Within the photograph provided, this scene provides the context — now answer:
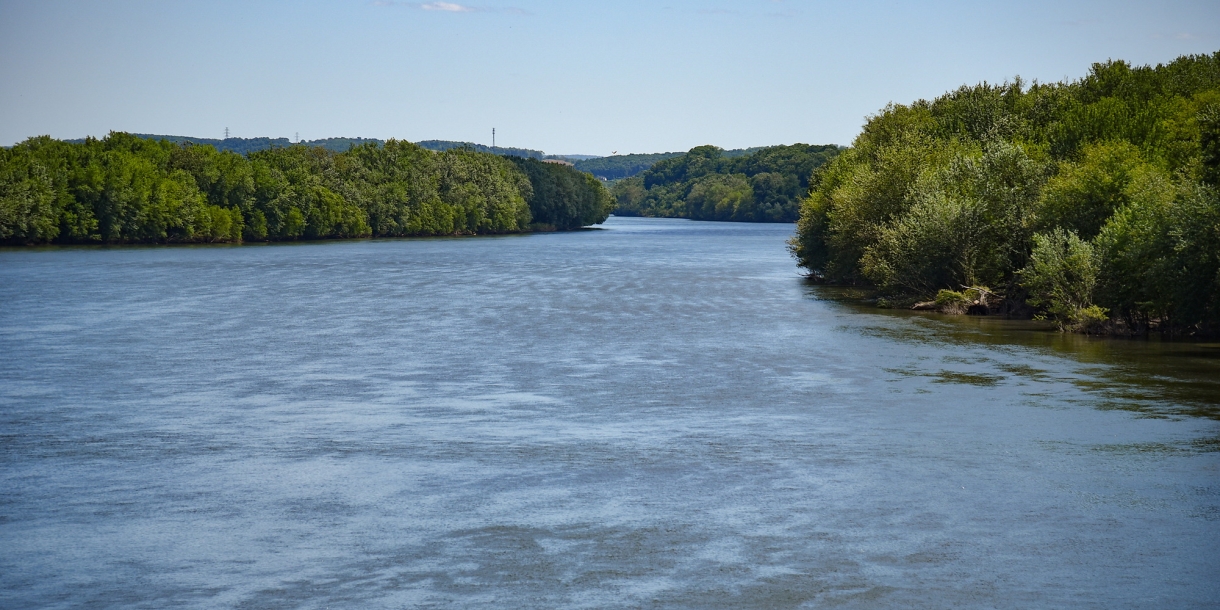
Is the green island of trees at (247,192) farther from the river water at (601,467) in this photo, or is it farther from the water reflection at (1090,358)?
the water reflection at (1090,358)

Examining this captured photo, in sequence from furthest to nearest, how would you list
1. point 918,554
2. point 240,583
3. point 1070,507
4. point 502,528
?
point 1070,507
point 502,528
point 918,554
point 240,583

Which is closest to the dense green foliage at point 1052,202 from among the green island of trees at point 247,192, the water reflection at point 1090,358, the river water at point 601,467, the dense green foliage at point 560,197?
the water reflection at point 1090,358

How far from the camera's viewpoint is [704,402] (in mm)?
26078

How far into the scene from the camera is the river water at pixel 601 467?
13773 mm

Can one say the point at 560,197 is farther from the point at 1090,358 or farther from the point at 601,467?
the point at 601,467

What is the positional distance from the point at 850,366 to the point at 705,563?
732 inches

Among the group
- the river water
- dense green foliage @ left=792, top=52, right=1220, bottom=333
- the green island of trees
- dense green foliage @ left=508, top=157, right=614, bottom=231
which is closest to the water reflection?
the river water

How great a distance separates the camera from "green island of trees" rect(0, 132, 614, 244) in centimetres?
10700

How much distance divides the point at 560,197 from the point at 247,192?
220 feet

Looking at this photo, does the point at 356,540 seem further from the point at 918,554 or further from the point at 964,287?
the point at 964,287

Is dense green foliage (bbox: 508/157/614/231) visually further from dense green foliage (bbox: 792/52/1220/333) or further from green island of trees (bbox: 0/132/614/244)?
dense green foliage (bbox: 792/52/1220/333)

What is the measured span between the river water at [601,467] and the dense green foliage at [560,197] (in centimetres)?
14012

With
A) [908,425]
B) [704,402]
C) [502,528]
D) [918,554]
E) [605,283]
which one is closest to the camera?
[918,554]

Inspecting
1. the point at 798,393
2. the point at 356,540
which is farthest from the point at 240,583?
the point at 798,393
